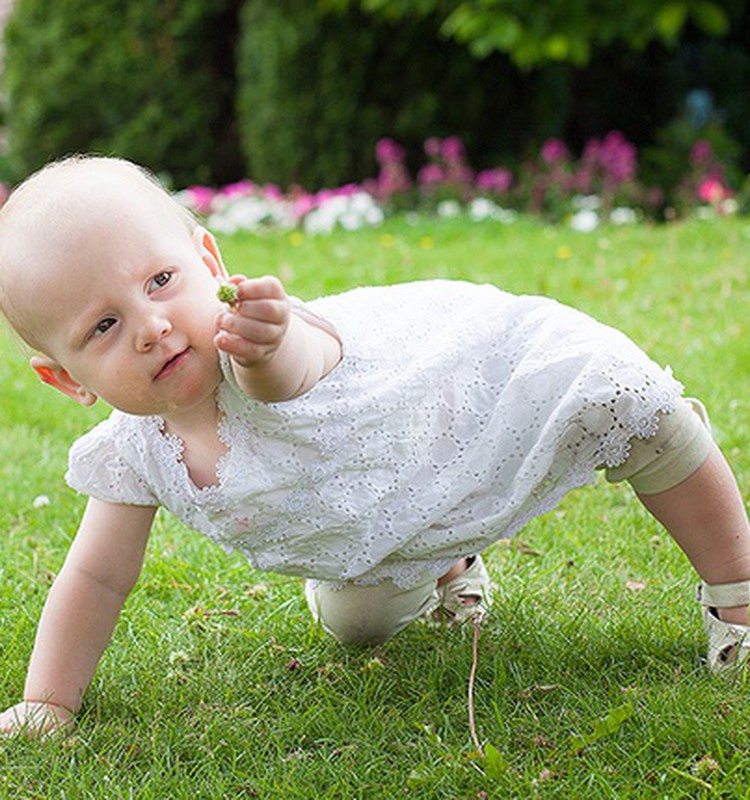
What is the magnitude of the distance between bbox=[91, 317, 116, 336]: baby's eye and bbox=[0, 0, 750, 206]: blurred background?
235 inches

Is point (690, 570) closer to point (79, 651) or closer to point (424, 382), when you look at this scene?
point (424, 382)

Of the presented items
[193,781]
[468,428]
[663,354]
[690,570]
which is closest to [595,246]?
[663,354]

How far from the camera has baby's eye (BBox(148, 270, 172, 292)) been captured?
187 centimetres

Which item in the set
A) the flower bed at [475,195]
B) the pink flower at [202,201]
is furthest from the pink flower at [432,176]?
the pink flower at [202,201]

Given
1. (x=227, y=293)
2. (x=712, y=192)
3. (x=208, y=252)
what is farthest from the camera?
(x=712, y=192)

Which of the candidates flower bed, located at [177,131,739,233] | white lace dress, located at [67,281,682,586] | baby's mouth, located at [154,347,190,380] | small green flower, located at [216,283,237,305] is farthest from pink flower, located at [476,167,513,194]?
small green flower, located at [216,283,237,305]

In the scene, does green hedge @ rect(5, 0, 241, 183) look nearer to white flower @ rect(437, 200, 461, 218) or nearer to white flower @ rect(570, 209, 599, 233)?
white flower @ rect(437, 200, 461, 218)

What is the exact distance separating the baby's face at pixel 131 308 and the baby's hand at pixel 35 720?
1.79 ft

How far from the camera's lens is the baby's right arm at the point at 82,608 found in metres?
2.18

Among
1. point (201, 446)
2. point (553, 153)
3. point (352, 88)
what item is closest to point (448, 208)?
point (553, 153)

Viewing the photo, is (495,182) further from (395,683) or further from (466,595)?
(395,683)

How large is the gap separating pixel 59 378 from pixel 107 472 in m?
0.20

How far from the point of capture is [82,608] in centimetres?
218

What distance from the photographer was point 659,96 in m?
11.0
